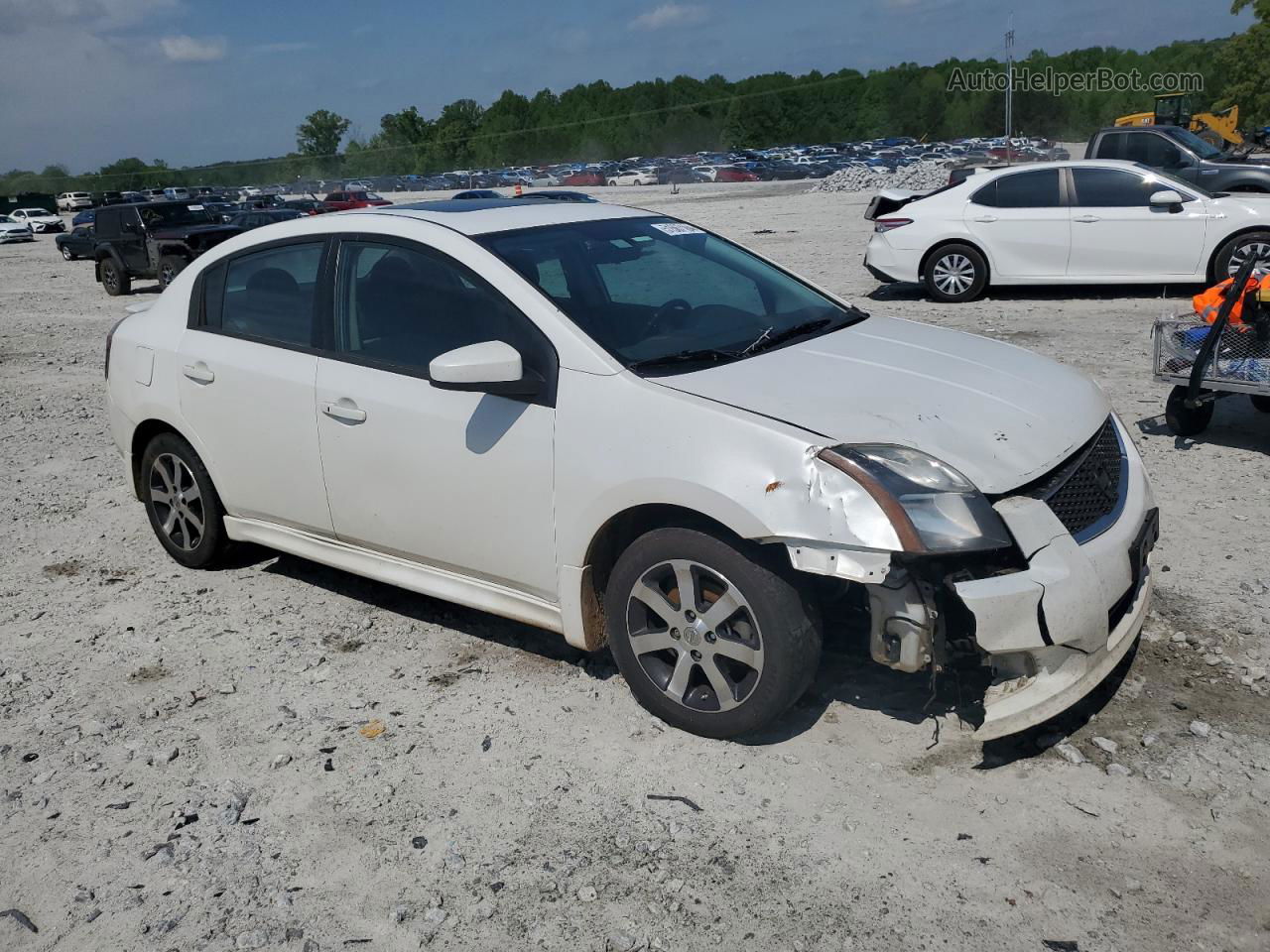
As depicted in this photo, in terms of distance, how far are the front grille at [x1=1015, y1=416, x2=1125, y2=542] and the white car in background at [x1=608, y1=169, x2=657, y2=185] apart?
5696 cm

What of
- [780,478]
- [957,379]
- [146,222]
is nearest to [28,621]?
[780,478]

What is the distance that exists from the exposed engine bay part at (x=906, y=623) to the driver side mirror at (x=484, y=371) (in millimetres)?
1368

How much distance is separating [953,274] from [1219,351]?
6.58 m

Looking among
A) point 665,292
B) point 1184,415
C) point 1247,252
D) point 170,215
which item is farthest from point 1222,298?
point 170,215

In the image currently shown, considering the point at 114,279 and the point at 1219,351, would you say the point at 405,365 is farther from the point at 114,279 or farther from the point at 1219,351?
the point at 114,279

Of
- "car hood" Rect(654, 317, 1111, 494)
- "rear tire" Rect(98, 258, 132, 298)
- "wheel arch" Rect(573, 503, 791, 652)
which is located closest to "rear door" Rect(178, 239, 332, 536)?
"wheel arch" Rect(573, 503, 791, 652)

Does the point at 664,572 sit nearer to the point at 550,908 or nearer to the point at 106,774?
the point at 550,908

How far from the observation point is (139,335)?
17.9ft

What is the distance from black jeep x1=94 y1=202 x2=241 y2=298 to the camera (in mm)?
19969

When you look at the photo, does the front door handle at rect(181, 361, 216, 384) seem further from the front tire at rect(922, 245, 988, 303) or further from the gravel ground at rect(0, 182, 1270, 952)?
the front tire at rect(922, 245, 988, 303)

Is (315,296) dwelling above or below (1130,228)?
above

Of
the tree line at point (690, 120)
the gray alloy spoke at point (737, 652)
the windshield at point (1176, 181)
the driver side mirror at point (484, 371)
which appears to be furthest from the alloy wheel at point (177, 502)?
the tree line at point (690, 120)

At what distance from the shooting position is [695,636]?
3.67m

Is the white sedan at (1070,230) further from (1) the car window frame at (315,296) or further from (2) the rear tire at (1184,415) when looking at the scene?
(1) the car window frame at (315,296)
